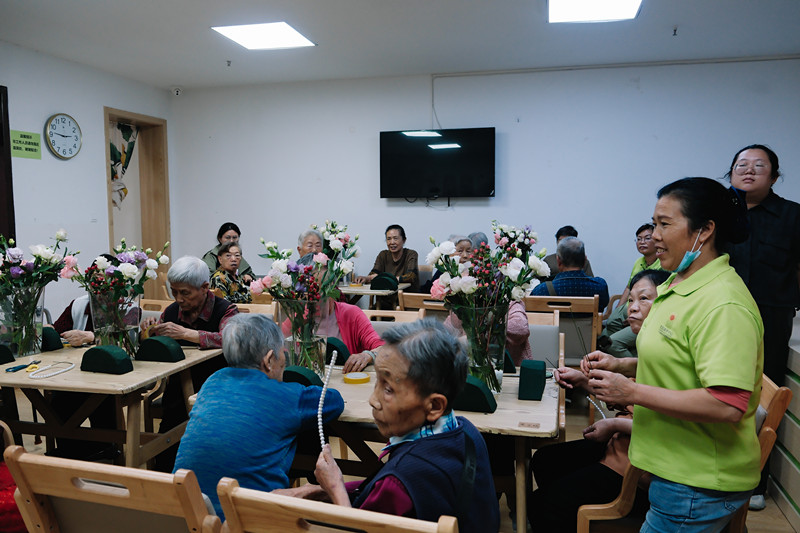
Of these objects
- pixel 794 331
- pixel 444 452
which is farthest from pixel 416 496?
pixel 794 331

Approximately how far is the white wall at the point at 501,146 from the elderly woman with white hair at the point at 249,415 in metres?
4.81

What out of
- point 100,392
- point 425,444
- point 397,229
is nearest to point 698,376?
point 425,444

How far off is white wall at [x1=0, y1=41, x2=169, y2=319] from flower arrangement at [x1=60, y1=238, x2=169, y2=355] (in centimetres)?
325

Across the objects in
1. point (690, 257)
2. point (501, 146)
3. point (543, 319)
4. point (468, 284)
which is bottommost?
point (543, 319)

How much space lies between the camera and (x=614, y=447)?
6.32ft

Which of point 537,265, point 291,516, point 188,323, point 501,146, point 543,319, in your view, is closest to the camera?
point 291,516

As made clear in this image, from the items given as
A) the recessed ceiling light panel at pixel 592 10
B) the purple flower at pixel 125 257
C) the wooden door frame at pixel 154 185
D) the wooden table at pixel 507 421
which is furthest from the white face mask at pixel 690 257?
the wooden door frame at pixel 154 185

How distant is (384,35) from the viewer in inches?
195

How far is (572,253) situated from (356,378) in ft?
7.12

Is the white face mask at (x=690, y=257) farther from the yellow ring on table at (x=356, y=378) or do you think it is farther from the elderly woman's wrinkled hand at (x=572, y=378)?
the yellow ring on table at (x=356, y=378)

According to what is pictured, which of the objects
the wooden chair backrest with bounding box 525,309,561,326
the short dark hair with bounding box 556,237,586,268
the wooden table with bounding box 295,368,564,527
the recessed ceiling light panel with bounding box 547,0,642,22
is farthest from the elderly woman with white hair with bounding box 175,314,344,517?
the recessed ceiling light panel with bounding box 547,0,642,22

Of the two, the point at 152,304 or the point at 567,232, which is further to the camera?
the point at 567,232

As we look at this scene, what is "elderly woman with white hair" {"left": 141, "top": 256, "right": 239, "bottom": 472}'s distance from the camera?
9.18ft

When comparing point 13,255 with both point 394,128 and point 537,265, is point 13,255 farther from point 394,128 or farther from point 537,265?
point 394,128
